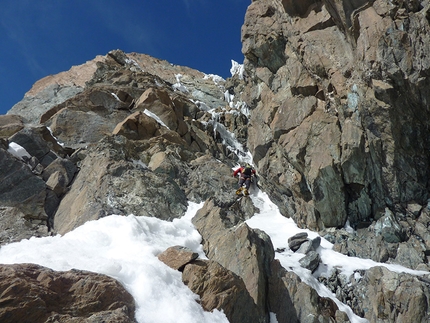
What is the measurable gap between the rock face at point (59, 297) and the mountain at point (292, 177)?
4 cm

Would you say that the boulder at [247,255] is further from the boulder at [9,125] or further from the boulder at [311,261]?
the boulder at [9,125]

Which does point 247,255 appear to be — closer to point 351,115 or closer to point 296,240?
point 296,240

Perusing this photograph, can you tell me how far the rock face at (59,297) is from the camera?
6.31m

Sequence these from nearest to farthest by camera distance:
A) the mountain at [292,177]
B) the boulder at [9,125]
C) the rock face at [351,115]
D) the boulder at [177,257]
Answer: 1. the boulder at [177,257]
2. the mountain at [292,177]
3. the rock face at [351,115]
4. the boulder at [9,125]

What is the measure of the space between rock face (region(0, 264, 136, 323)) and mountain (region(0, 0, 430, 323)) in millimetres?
41

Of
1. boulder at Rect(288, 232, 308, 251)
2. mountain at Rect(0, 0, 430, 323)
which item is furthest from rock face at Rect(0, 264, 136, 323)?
boulder at Rect(288, 232, 308, 251)

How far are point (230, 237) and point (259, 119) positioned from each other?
Answer: 11.6m

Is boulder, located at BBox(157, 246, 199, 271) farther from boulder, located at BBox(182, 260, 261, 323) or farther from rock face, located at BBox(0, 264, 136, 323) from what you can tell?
rock face, located at BBox(0, 264, 136, 323)

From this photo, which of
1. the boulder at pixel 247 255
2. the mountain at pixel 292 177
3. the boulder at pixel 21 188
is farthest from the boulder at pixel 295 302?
the boulder at pixel 21 188

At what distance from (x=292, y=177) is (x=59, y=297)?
12.4 meters

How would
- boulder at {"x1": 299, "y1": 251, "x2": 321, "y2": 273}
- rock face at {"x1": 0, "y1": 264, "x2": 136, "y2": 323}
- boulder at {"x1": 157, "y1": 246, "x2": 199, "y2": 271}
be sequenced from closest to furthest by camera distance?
rock face at {"x1": 0, "y1": 264, "x2": 136, "y2": 323} < boulder at {"x1": 157, "y1": 246, "x2": 199, "y2": 271} < boulder at {"x1": 299, "y1": 251, "x2": 321, "y2": 273}

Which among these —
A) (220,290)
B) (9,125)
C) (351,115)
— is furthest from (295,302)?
(9,125)

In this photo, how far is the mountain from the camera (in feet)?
33.8

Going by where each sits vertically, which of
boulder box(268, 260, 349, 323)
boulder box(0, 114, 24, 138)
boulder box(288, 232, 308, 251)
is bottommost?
boulder box(268, 260, 349, 323)
